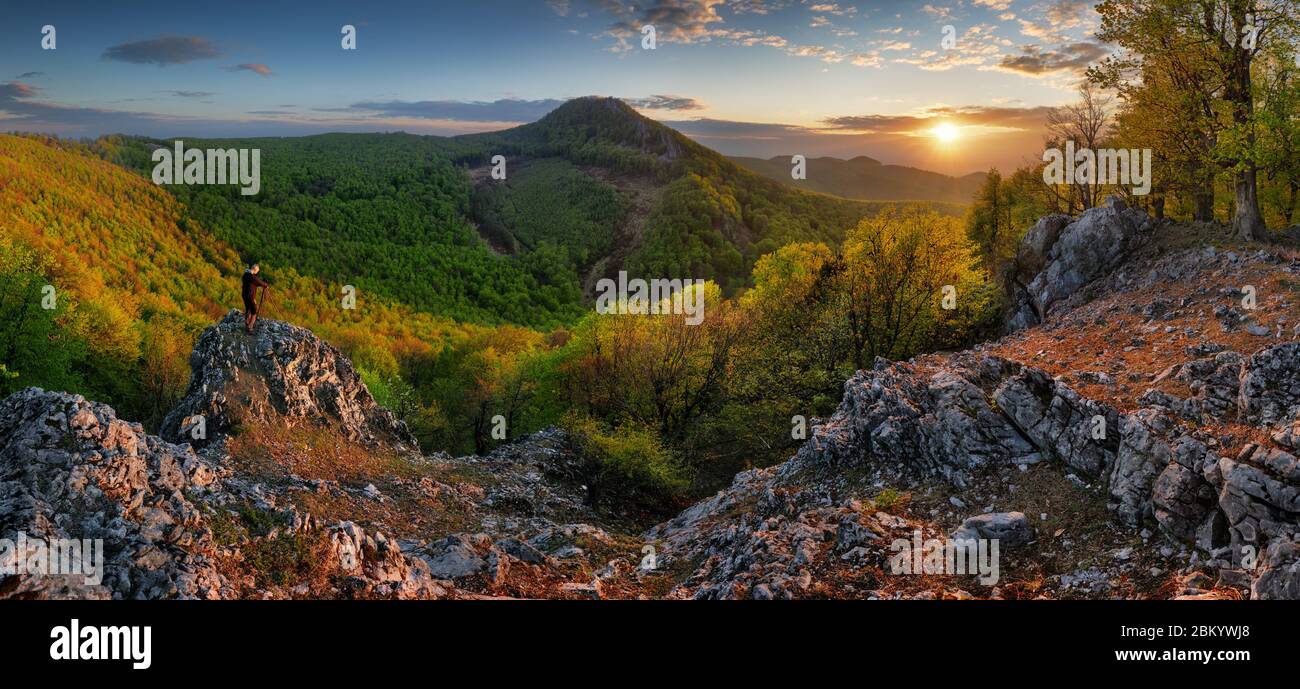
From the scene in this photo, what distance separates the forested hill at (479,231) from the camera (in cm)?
13512

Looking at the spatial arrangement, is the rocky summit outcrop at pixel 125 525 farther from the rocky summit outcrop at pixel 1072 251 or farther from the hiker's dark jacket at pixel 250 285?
the rocky summit outcrop at pixel 1072 251

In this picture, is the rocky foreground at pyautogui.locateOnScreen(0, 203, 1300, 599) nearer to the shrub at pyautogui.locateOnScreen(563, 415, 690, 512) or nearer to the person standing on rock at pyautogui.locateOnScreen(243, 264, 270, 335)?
the person standing on rock at pyautogui.locateOnScreen(243, 264, 270, 335)

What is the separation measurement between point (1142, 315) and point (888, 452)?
35.2ft

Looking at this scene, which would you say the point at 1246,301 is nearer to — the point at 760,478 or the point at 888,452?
the point at 888,452

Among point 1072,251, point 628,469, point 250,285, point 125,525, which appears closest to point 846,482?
point 628,469

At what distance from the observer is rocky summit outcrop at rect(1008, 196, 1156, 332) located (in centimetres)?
2709

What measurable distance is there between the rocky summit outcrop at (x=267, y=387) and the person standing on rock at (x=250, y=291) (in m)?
0.74

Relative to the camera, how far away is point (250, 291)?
2109 cm

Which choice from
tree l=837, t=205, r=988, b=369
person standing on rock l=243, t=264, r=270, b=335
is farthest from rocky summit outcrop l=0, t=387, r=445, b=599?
tree l=837, t=205, r=988, b=369

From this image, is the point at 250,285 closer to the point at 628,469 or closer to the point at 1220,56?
the point at 628,469

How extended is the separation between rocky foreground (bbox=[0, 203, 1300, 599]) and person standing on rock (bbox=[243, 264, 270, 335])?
30.6 inches

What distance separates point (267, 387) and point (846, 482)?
20.1 meters

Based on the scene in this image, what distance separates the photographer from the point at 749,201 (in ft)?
596
